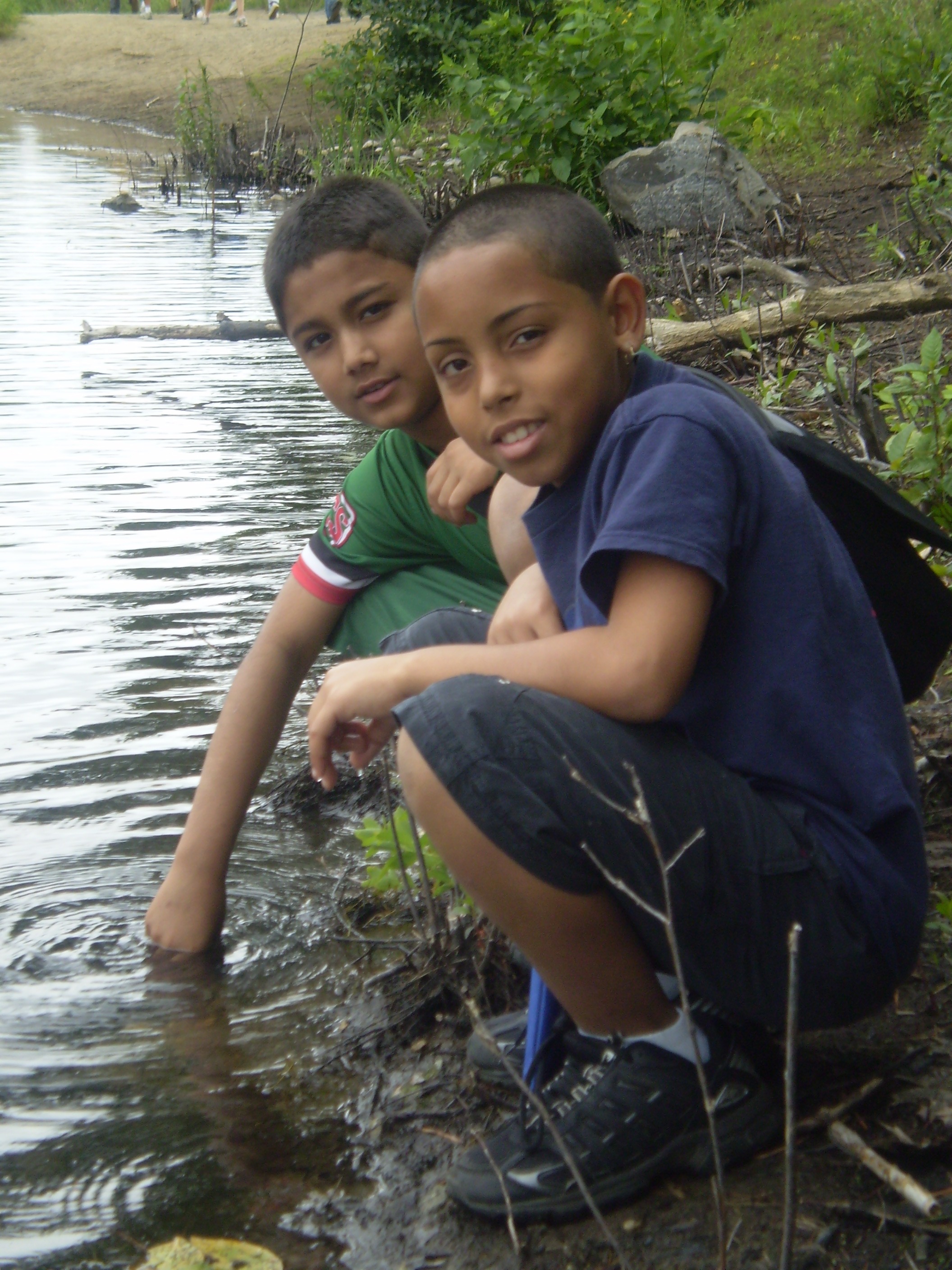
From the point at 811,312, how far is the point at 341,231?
8.08 feet

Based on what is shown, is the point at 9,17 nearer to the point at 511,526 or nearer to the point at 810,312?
the point at 810,312

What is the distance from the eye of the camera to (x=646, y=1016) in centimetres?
178

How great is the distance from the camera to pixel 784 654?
169cm

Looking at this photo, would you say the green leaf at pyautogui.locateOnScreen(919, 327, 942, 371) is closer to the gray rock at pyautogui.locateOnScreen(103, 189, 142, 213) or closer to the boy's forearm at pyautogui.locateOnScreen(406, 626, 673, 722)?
the boy's forearm at pyautogui.locateOnScreen(406, 626, 673, 722)

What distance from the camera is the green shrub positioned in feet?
111

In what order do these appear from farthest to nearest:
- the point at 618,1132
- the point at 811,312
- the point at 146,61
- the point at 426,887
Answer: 1. the point at 146,61
2. the point at 811,312
3. the point at 426,887
4. the point at 618,1132

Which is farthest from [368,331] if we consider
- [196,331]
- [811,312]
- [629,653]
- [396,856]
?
[196,331]

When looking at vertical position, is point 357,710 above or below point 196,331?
above

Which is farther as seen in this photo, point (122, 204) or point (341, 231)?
point (122, 204)

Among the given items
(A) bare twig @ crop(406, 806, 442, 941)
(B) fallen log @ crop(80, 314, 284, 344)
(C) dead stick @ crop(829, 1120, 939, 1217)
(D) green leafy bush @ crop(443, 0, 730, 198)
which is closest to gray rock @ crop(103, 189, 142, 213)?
(B) fallen log @ crop(80, 314, 284, 344)

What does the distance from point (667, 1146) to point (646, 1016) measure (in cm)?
17

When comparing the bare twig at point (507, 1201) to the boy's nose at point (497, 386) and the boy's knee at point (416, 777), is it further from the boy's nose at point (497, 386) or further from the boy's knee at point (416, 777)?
the boy's nose at point (497, 386)

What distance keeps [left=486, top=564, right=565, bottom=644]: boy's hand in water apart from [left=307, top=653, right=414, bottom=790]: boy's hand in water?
15cm

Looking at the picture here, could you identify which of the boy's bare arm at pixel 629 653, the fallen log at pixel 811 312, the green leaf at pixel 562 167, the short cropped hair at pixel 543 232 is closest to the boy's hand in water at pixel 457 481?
the short cropped hair at pixel 543 232
